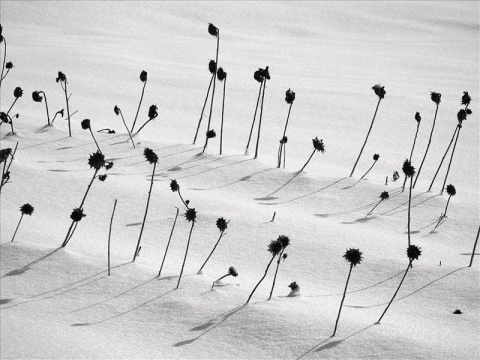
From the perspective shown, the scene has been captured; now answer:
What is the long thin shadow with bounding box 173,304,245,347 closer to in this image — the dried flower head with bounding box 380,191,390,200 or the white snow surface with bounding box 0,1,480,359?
the white snow surface with bounding box 0,1,480,359

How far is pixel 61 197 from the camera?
10.9 ft

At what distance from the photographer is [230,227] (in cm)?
317

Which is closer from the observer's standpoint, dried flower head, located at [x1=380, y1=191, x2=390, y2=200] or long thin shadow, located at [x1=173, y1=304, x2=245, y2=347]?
long thin shadow, located at [x1=173, y1=304, x2=245, y2=347]

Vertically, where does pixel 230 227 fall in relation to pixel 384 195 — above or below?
below

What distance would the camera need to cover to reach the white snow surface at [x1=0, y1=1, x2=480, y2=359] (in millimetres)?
2207

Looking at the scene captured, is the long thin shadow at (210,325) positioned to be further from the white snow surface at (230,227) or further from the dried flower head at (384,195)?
the dried flower head at (384,195)

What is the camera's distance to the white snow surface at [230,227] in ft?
7.24

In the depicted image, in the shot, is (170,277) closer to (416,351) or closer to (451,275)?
(416,351)

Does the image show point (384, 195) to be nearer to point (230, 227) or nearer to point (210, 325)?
point (230, 227)

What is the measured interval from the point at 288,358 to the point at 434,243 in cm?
145

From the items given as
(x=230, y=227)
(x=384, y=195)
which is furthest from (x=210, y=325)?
(x=384, y=195)

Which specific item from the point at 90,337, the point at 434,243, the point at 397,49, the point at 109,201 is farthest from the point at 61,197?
the point at 397,49

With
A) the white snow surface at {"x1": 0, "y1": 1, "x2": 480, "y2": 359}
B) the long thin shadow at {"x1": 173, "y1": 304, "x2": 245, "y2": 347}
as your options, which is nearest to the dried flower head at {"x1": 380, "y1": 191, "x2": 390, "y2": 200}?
the white snow surface at {"x1": 0, "y1": 1, "x2": 480, "y2": 359}

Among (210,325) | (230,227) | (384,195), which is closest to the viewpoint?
(210,325)
